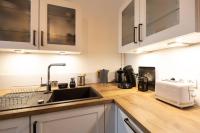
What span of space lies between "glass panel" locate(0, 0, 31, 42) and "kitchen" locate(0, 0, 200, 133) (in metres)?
0.02

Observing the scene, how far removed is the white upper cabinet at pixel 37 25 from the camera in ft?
4.00

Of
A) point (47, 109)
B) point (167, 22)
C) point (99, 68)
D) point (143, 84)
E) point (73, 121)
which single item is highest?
point (167, 22)

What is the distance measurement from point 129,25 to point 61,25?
754 mm

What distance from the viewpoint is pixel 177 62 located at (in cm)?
112

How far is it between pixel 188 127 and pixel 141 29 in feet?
2.57

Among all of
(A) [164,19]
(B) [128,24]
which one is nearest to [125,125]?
(A) [164,19]

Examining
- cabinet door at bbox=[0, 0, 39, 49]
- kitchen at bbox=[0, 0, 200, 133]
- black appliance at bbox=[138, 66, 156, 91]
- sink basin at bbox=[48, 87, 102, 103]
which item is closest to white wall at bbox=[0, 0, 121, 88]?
kitchen at bbox=[0, 0, 200, 133]

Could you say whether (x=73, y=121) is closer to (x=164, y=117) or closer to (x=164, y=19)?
(x=164, y=117)

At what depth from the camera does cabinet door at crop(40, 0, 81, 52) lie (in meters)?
1.31

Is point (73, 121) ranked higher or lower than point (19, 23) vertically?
lower

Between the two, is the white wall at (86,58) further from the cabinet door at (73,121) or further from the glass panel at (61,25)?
the cabinet door at (73,121)

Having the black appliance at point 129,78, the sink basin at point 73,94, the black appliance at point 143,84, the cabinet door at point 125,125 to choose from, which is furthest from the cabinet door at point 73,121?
the black appliance at point 129,78

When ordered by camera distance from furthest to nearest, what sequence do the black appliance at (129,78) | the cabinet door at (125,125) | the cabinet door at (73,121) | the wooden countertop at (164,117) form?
the black appliance at (129,78) < the cabinet door at (73,121) < the cabinet door at (125,125) < the wooden countertop at (164,117)

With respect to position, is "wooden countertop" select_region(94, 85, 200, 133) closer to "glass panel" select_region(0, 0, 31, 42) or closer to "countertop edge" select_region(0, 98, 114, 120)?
"countertop edge" select_region(0, 98, 114, 120)
